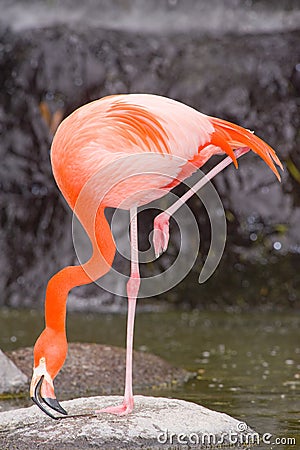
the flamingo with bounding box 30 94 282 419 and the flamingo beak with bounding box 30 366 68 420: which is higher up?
the flamingo with bounding box 30 94 282 419

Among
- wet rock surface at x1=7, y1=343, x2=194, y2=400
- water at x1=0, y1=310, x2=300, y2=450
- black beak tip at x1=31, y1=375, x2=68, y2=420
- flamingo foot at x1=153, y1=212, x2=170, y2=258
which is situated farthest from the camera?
wet rock surface at x1=7, y1=343, x2=194, y2=400

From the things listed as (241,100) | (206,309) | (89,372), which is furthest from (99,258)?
(241,100)

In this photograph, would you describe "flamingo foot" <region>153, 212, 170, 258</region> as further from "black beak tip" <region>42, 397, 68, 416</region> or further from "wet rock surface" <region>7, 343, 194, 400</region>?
"wet rock surface" <region>7, 343, 194, 400</region>

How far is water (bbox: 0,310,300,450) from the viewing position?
5055mm

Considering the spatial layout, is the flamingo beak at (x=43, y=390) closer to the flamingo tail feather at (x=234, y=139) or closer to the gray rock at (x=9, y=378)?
the flamingo tail feather at (x=234, y=139)

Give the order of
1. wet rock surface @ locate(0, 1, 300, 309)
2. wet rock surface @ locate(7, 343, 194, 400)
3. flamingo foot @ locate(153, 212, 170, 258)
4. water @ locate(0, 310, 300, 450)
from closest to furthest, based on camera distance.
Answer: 1. flamingo foot @ locate(153, 212, 170, 258)
2. water @ locate(0, 310, 300, 450)
3. wet rock surface @ locate(7, 343, 194, 400)
4. wet rock surface @ locate(0, 1, 300, 309)

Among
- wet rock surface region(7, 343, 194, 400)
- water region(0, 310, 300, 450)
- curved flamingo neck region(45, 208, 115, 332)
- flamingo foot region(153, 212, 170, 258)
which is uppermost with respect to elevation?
flamingo foot region(153, 212, 170, 258)

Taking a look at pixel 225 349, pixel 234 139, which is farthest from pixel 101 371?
pixel 234 139

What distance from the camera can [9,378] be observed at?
18.2 ft

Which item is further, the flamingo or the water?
the water

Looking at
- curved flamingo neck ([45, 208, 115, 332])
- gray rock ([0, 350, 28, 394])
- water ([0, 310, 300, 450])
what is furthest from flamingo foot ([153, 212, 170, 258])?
gray rock ([0, 350, 28, 394])

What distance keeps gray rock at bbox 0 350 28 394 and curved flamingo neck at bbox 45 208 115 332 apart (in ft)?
4.75

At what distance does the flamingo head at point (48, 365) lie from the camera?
406 centimetres

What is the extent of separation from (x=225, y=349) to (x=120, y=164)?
3.19m
